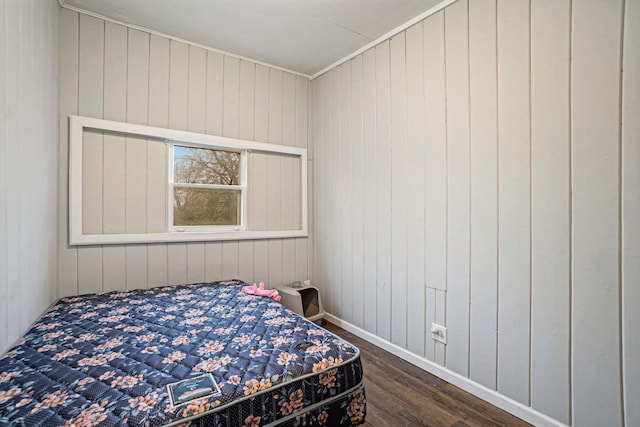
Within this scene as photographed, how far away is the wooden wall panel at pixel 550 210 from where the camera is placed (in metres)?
1.52

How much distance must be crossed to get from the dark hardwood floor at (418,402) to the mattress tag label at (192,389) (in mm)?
985

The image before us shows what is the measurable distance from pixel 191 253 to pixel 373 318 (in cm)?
167

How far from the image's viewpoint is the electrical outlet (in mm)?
2066

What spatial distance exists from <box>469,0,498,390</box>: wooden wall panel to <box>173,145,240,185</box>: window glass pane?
204cm

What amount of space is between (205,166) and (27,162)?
130 cm

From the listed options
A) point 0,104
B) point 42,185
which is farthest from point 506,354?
point 42,185

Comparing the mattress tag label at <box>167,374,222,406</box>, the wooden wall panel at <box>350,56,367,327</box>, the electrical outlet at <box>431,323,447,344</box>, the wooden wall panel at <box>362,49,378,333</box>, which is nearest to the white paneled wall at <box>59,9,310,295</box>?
the wooden wall panel at <box>350,56,367,327</box>

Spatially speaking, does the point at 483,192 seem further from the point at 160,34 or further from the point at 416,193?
the point at 160,34

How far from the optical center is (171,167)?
8.46 feet

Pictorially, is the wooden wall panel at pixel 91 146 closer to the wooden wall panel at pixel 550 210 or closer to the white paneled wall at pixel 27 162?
the white paneled wall at pixel 27 162

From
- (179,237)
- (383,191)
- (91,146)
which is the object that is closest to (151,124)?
(91,146)

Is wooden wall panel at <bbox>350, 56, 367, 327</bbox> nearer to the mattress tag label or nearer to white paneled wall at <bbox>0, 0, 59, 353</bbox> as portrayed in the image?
the mattress tag label

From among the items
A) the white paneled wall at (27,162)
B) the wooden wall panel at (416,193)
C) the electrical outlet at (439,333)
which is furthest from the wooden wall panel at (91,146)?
the electrical outlet at (439,333)

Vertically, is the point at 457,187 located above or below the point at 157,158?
below
